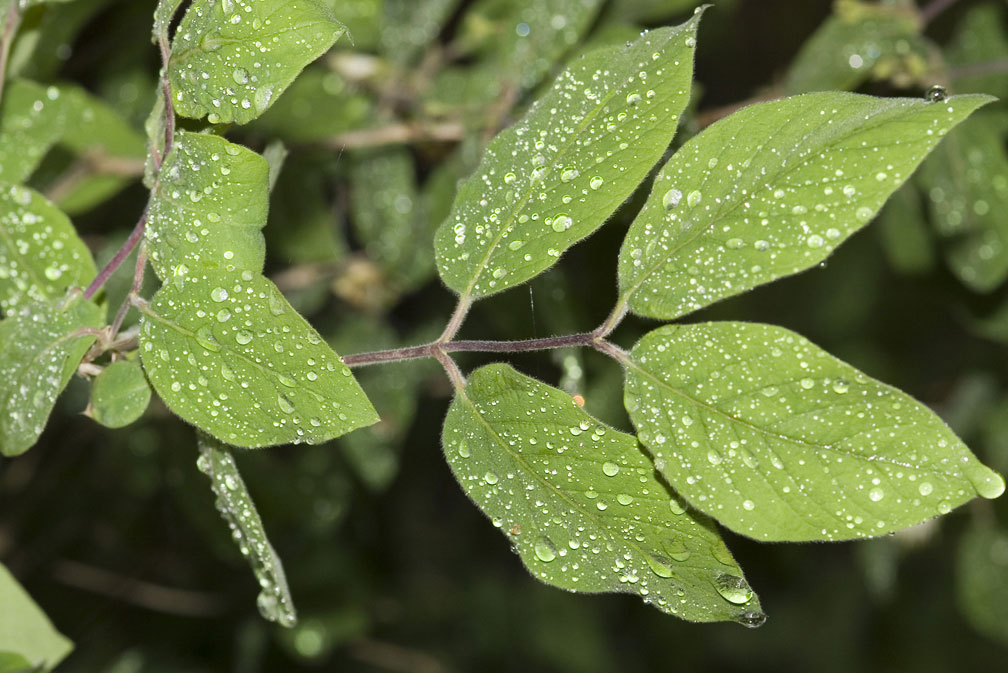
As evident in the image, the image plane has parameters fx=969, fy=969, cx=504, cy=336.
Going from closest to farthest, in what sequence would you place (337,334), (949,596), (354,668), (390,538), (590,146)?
(590,146), (337,334), (390,538), (354,668), (949,596)

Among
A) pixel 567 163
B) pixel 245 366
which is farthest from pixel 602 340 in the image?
pixel 245 366

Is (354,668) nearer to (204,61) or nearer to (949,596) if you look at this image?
(949,596)

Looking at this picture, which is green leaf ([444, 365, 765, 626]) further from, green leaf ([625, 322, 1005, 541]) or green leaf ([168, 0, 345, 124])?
green leaf ([168, 0, 345, 124])

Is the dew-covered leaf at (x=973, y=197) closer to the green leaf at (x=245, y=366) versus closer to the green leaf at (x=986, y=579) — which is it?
the green leaf at (x=986, y=579)

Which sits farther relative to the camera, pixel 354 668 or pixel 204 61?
pixel 354 668

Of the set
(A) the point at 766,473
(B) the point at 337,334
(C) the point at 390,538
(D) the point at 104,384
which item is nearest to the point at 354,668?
(C) the point at 390,538

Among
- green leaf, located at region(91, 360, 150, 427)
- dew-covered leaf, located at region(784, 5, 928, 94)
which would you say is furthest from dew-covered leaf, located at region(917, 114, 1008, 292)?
green leaf, located at region(91, 360, 150, 427)

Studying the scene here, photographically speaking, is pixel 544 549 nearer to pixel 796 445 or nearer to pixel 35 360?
pixel 796 445

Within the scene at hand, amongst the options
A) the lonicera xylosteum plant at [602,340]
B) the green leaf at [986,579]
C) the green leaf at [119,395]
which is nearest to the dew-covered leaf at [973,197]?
the lonicera xylosteum plant at [602,340]
